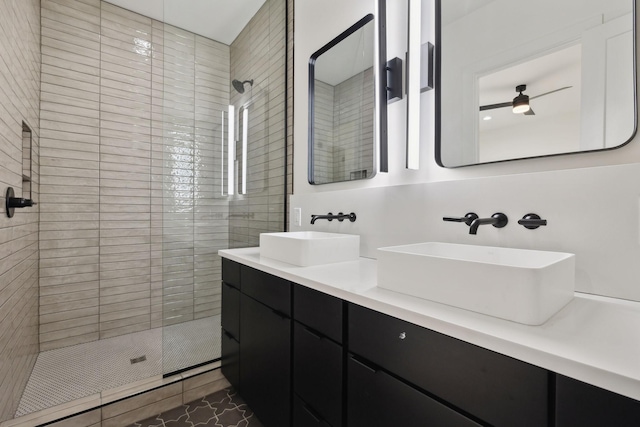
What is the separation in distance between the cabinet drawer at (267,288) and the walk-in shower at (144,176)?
0.63 meters

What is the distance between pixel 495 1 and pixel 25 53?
251 centimetres

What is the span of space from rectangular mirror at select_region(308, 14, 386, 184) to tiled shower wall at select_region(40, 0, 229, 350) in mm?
769

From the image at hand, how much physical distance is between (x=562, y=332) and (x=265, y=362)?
117cm

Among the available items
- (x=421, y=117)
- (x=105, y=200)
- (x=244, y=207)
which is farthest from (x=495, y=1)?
(x=105, y=200)

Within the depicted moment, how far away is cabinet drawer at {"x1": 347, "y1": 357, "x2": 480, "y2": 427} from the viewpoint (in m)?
0.68

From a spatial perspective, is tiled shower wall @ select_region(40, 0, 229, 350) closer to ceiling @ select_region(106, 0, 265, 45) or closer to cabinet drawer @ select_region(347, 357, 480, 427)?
ceiling @ select_region(106, 0, 265, 45)

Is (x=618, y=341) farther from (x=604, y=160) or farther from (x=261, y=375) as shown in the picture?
(x=261, y=375)

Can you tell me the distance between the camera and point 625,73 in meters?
0.83

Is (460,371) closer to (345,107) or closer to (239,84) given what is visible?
(345,107)

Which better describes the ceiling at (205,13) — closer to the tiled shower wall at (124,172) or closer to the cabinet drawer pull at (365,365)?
the tiled shower wall at (124,172)

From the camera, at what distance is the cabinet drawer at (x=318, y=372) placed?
0.97 m

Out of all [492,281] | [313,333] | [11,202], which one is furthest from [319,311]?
[11,202]

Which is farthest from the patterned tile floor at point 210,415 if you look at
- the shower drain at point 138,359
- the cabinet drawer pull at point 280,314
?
the cabinet drawer pull at point 280,314

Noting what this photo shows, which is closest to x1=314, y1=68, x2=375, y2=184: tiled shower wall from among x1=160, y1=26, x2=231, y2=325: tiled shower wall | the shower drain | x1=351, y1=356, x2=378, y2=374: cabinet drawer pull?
x1=160, y1=26, x2=231, y2=325: tiled shower wall
